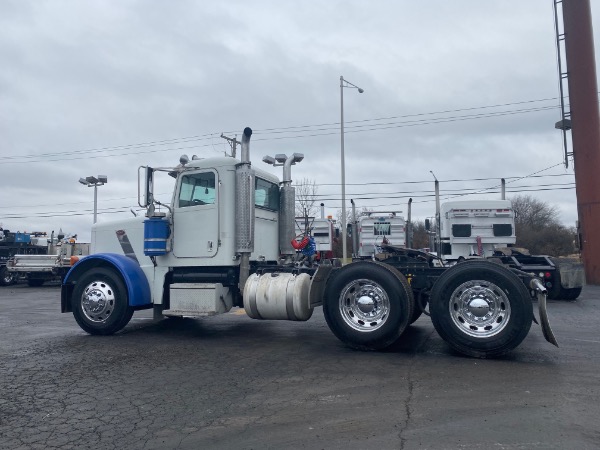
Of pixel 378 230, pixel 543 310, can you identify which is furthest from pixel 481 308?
pixel 378 230

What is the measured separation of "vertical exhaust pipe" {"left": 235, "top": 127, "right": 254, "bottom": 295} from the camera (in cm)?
874

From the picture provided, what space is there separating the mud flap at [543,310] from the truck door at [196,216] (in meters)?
4.86

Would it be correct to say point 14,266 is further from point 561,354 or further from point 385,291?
point 561,354

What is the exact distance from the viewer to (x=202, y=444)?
431cm

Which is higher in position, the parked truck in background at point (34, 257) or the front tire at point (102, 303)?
the parked truck in background at point (34, 257)

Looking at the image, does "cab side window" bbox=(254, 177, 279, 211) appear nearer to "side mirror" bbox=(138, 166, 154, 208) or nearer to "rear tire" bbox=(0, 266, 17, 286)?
"side mirror" bbox=(138, 166, 154, 208)

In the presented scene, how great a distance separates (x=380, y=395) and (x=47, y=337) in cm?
648

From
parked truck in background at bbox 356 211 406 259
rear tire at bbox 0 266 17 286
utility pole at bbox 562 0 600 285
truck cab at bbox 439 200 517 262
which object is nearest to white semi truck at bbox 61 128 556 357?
truck cab at bbox 439 200 517 262

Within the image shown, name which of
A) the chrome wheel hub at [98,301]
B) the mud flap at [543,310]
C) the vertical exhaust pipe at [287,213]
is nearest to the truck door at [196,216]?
the chrome wheel hub at [98,301]

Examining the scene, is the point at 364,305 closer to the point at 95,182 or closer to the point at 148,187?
the point at 148,187

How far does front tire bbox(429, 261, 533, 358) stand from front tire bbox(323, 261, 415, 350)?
455 mm

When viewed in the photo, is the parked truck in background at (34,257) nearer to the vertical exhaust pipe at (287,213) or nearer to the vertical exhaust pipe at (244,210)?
the vertical exhaust pipe at (287,213)

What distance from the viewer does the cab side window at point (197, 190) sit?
29.7 ft

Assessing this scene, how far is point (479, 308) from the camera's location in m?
7.10
